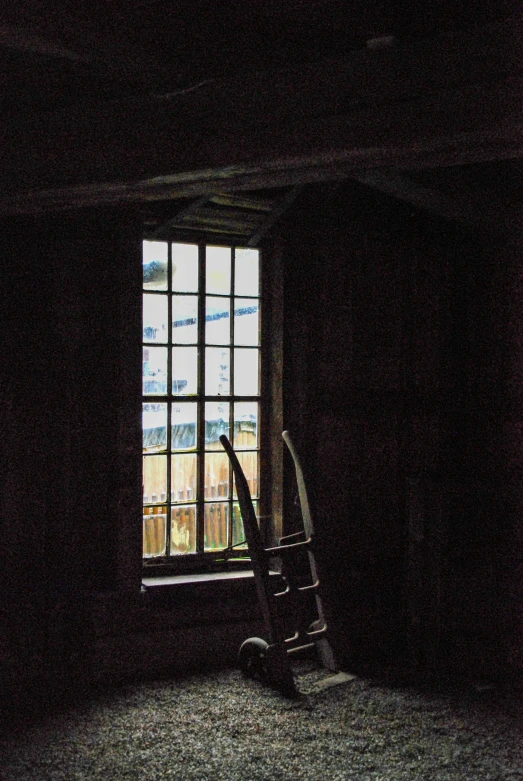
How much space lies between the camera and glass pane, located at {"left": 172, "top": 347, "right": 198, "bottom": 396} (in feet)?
16.9

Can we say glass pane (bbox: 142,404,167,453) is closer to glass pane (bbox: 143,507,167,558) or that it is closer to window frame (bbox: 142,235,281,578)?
window frame (bbox: 142,235,281,578)

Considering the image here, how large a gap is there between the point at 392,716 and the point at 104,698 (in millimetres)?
1438

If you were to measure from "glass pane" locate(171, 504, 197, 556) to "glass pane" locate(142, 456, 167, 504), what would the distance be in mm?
131

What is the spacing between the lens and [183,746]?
378cm

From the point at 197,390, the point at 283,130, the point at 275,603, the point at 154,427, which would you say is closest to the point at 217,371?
the point at 197,390

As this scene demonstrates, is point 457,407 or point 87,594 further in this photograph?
point 457,407

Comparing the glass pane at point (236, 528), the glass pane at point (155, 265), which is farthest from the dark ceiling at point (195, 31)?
the glass pane at point (236, 528)

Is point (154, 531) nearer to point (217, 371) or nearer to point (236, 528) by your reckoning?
point (236, 528)

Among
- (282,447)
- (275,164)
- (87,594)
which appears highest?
(275,164)

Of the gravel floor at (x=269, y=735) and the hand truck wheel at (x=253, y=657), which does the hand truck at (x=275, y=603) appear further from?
the gravel floor at (x=269, y=735)

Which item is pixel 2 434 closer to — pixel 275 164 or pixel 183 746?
pixel 183 746

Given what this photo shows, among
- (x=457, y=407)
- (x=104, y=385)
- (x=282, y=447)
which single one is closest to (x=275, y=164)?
(x=104, y=385)

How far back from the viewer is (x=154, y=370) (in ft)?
16.7

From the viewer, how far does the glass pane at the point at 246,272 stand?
5.34 meters
